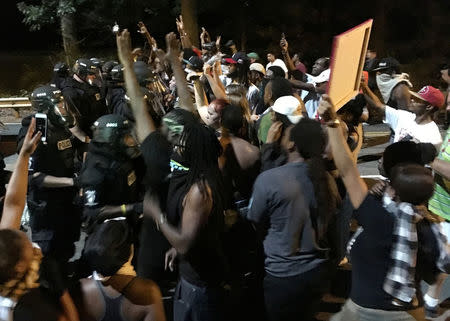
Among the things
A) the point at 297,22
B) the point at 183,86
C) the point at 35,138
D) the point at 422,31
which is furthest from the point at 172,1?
the point at 35,138

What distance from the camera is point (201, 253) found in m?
3.21

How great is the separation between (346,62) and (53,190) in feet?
8.94

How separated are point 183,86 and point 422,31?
734 inches

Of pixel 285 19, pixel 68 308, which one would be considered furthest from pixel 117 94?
pixel 285 19

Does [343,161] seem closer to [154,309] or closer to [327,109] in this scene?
[327,109]

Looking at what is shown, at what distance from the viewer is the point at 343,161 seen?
2992 millimetres

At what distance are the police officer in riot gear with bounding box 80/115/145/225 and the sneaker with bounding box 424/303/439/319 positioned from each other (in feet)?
8.47

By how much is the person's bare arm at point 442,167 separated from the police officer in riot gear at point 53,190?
2.87 m

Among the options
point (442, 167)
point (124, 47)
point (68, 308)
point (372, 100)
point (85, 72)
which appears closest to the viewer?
point (68, 308)

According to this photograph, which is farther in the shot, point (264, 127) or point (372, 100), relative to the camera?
point (372, 100)

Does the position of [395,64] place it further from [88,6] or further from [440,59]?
[88,6]

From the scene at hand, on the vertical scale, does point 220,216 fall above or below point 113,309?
above

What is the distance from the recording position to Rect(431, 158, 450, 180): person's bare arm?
4225mm

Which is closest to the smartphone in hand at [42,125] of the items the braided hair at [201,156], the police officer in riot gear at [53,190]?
the police officer in riot gear at [53,190]
